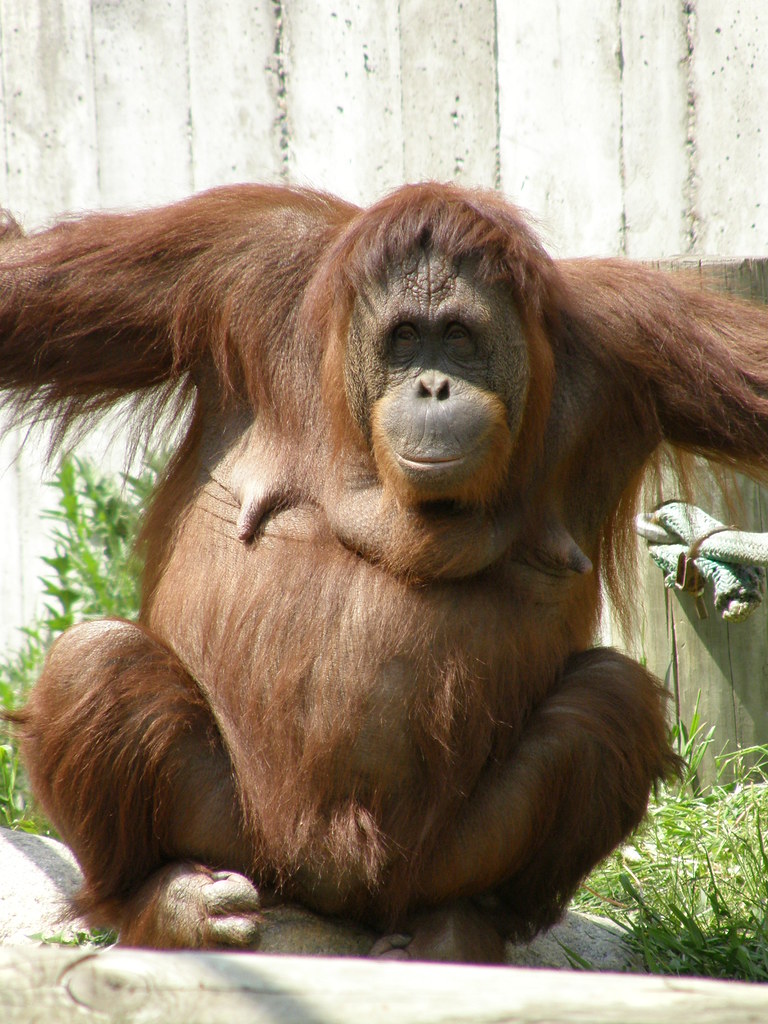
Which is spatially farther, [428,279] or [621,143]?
[621,143]

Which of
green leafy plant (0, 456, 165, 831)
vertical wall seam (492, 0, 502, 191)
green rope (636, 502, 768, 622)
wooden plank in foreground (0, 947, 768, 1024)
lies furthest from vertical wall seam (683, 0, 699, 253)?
wooden plank in foreground (0, 947, 768, 1024)

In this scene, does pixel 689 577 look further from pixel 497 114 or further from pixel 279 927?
pixel 497 114

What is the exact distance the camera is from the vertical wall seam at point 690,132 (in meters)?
4.57

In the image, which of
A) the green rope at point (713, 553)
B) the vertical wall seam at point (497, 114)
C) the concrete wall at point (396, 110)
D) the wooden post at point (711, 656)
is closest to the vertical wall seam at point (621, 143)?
the concrete wall at point (396, 110)

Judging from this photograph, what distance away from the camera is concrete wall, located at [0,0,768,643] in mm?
4602

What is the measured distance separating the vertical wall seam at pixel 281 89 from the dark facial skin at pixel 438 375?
8.95 ft

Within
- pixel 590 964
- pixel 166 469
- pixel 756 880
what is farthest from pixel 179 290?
pixel 756 880

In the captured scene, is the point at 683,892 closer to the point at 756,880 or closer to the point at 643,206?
the point at 756,880

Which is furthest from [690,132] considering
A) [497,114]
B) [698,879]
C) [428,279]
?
[698,879]

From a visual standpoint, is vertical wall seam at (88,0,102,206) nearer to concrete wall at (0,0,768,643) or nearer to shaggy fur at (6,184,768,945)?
concrete wall at (0,0,768,643)

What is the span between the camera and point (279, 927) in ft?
9.38

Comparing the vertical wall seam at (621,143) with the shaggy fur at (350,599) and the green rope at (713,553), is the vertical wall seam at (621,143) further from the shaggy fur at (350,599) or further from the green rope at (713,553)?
the shaggy fur at (350,599)

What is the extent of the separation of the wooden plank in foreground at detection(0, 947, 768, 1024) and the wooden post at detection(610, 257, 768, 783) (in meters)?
2.61

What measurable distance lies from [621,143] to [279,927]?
10.3 feet
